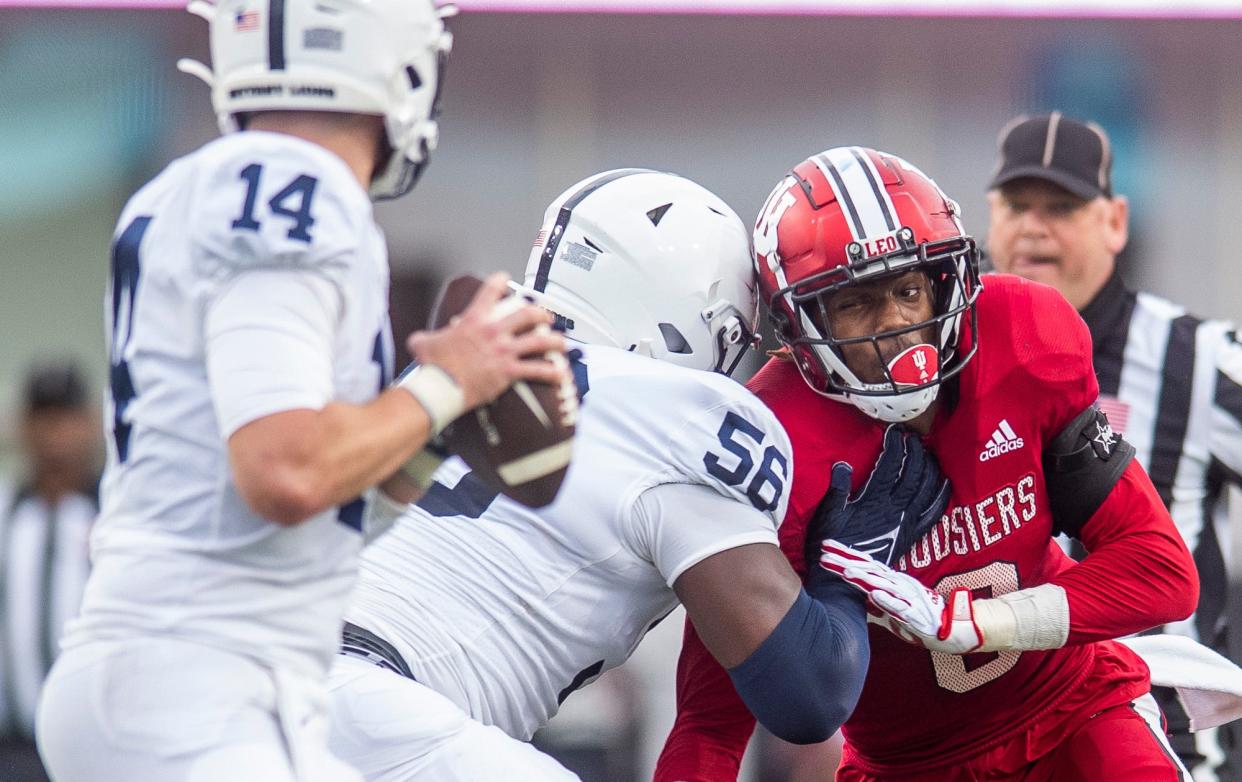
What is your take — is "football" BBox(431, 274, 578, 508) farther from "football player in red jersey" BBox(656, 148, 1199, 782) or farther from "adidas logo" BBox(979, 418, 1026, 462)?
"adidas logo" BBox(979, 418, 1026, 462)

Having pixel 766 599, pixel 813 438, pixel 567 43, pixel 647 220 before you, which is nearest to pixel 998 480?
pixel 813 438

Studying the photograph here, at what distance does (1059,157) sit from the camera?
404 centimetres

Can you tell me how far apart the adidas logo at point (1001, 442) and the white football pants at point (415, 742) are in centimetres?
85

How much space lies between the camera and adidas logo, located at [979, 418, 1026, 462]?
255 cm

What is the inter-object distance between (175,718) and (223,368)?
14.0 inches

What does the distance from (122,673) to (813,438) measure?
1.21 m

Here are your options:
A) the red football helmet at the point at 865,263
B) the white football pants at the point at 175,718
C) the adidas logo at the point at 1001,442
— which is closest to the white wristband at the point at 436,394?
the white football pants at the point at 175,718

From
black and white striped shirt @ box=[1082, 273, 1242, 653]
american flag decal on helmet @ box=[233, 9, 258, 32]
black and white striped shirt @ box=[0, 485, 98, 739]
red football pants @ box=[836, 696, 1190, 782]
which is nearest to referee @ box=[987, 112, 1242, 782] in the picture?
black and white striped shirt @ box=[1082, 273, 1242, 653]

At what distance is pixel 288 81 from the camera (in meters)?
1.85

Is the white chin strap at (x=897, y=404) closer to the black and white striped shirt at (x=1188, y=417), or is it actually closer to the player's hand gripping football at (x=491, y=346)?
the player's hand gripping football at (x=491, y=346)

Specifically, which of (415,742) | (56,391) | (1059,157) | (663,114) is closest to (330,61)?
(415,742)

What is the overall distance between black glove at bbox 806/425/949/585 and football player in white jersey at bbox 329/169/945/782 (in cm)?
1

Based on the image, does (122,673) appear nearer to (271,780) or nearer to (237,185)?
(271,780)

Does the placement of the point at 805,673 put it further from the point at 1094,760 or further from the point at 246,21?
the point at 246,21
